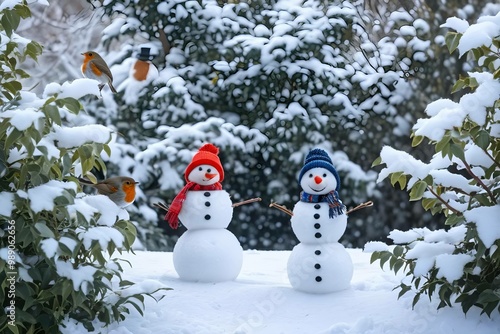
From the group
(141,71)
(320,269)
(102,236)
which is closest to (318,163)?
(320,269)

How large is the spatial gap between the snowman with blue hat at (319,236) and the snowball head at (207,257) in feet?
Answer: 1.13

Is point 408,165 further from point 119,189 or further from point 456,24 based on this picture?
point 119,189

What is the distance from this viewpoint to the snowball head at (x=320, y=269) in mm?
3629

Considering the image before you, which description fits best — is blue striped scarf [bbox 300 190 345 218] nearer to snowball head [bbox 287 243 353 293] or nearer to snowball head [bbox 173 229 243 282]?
snowball head [bbox 287 243 353 293]

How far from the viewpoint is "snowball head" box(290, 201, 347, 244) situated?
3.66 m

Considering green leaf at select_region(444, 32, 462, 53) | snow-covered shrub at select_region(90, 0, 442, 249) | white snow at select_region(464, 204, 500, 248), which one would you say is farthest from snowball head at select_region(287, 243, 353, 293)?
snow-covered shrub at select_region(90, 0, 442, 249)

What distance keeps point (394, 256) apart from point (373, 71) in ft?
12.9

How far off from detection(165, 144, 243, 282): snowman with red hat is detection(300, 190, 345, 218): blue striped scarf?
1.53 ft

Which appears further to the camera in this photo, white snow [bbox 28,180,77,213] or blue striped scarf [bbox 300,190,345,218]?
blue striped scarf [bbox 300,190,345,218]

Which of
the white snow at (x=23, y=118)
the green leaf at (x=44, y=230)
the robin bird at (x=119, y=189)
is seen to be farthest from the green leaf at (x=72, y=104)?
the robin bird at (x=119, y=189)

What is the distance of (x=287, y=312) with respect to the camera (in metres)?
3.50

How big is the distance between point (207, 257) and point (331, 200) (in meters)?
0.66

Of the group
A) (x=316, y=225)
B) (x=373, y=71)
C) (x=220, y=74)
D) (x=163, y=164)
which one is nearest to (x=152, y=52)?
(x=220, y=74)

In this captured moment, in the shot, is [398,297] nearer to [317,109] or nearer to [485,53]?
[485,53]
